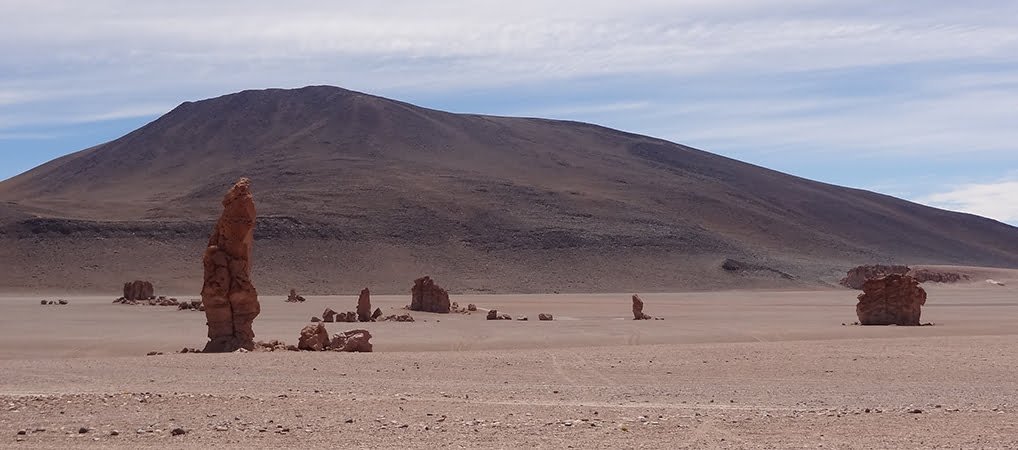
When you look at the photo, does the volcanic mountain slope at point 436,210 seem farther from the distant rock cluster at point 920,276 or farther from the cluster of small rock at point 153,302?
the cluster of small rock at point 153,302

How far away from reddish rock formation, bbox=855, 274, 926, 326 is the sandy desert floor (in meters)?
4.50

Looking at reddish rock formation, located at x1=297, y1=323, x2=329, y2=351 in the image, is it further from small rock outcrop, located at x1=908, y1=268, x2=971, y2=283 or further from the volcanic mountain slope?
small rock outcrop, located at x1=908, y1=268, x2=971, y2=283

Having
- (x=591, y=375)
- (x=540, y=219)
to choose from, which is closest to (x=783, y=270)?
(x=540, y=219)

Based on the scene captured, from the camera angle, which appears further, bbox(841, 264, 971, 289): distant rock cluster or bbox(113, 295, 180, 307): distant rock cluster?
bbox(841, 264, 971, 289): distant rock cluster

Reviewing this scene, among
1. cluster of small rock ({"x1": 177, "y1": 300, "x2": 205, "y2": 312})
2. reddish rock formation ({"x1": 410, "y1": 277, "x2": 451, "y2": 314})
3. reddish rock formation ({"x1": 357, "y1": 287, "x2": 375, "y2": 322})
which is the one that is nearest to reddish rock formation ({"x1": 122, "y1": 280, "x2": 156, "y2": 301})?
cluster of small rock ({"x1": 177, "y1": 300, "x2": 205, "y2": 312})

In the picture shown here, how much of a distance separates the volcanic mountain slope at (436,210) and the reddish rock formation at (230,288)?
45640 mm

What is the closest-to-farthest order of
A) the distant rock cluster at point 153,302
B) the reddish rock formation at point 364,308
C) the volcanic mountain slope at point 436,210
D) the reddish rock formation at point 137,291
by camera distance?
1. the reddish rock formation at point 364,308
2. the distant rock cluster at point 153,302
3. the reddish rock formation at point 137,291
4. the volcanic mountain slope at point 436,210

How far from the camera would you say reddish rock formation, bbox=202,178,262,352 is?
820 inches

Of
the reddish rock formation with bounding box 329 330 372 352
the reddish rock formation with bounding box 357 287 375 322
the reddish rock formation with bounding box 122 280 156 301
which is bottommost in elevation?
the reddish rock formation with bounding box 329 330 372 352

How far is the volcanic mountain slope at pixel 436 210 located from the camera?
73875 mm

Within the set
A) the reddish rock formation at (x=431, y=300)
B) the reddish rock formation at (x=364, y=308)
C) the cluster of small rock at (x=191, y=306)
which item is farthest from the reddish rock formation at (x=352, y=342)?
the cluster of small rock at (x=191, y=306)

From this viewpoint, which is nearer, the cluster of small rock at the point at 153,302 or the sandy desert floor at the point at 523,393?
the sandy desert floor at the point at 523,393

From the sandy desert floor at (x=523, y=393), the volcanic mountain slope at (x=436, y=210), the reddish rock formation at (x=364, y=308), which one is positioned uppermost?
the volcanic mountain slope at (x=436, y=210)

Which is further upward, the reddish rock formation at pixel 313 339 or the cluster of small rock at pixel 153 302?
the cluster of small rock at pixel 153 302
